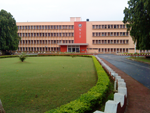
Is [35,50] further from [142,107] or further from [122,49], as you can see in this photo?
[142,107]

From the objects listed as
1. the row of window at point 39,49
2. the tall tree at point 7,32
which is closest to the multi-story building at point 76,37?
the row of window at point 39,49

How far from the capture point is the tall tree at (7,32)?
35791 mm

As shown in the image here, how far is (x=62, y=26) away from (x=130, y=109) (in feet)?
184

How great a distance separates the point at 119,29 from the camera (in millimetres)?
56500

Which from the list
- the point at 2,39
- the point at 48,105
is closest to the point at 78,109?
the point at 48,105

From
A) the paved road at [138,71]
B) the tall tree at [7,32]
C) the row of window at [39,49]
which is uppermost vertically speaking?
the tall tree at [7,32]

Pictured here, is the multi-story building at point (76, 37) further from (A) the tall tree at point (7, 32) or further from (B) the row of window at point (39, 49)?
(A) the tall tree at point (7, 32)

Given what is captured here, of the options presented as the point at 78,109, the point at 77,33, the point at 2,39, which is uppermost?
the point at 77,33

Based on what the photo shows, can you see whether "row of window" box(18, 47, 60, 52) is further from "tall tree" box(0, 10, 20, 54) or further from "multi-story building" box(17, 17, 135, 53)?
"tall tree" box(0, 10, 20, 54)

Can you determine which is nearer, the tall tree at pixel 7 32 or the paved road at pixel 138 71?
the paved road at pixel 138 71

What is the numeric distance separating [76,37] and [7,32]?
27.7 metres

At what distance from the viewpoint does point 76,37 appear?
57594 mm

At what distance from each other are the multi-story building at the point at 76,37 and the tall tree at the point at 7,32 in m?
19.1

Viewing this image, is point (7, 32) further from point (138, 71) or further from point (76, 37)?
point (138, 71)
